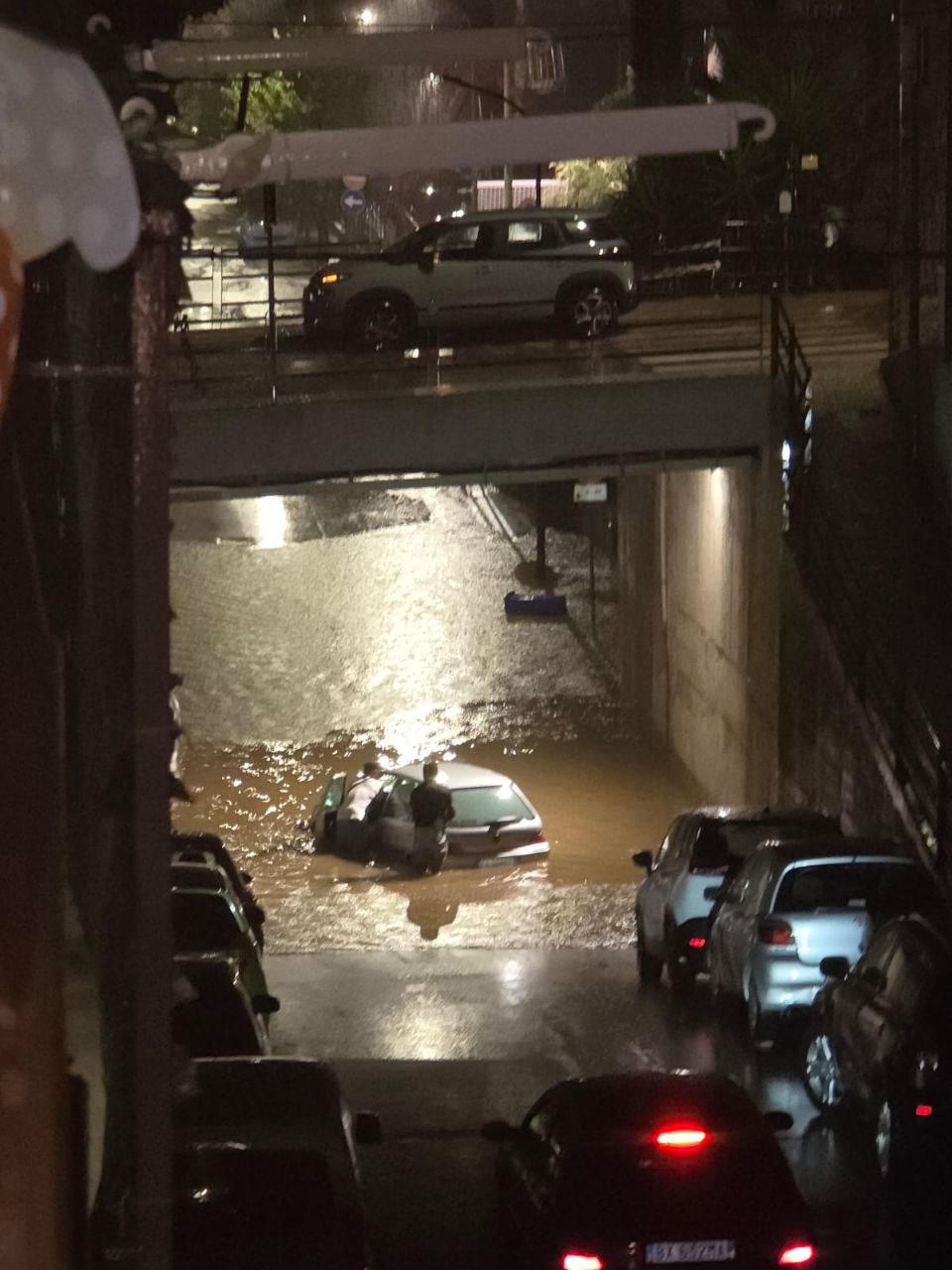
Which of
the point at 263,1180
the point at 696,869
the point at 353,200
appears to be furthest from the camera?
the point at 353,200

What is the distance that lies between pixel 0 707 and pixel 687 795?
72.8 ft

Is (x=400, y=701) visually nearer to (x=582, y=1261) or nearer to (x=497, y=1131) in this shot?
(x=497, y=1131)

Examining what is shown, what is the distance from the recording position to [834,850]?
13.6m

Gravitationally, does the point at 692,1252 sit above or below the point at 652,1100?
below

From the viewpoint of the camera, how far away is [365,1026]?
1535cm

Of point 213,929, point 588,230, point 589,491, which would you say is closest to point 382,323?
point 588,230

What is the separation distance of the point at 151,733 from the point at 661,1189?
5006 mm

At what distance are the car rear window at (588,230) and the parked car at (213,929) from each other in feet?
45.9

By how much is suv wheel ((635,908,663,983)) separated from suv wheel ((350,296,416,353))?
9.66m

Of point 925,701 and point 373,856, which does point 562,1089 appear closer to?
point 925,701

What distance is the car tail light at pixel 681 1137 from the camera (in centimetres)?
809

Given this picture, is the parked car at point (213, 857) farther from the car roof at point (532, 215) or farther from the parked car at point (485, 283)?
the car roof at point (532, 215)

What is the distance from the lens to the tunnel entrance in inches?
829

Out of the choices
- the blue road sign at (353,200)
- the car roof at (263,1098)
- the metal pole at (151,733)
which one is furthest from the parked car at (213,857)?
the blue road sign at (353,200)
